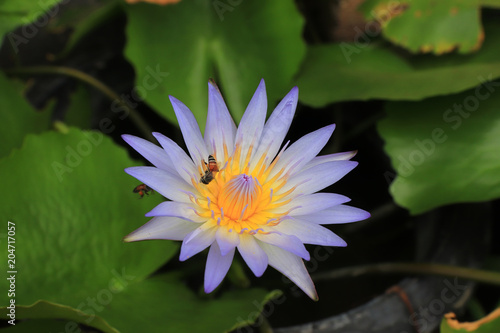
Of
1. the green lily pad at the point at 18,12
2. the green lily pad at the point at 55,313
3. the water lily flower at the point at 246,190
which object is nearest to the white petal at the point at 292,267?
the water lily flower at the point at 246,190

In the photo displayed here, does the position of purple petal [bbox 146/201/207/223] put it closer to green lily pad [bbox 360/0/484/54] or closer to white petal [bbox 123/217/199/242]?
white petal [bbox 123/217/199/242]

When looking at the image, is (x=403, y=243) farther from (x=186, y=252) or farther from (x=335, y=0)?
(x=186, y=252)

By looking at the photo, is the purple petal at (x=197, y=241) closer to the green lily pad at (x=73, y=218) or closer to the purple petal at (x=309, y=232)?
the purple petal at (x=309, y=232)

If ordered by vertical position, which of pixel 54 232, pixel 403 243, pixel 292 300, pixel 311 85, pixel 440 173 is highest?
pixel 54 232

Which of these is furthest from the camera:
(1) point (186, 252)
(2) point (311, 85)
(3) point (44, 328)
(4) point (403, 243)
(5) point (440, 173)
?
(4) point (403, 243)

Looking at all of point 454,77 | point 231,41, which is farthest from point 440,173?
point 231,41

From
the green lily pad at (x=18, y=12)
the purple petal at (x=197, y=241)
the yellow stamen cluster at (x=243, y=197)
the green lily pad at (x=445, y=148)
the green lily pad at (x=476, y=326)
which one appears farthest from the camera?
the green lily pad at (x=18, y=12)
